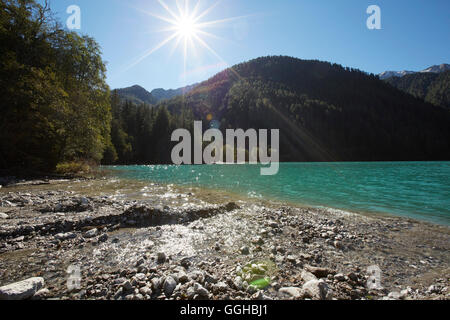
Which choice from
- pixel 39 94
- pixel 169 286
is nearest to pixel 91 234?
pixel 169 286

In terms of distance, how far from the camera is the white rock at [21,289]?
2484 mm

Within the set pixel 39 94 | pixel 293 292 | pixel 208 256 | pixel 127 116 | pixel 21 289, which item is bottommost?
pixel 208 256

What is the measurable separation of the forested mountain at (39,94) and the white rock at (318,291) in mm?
20574

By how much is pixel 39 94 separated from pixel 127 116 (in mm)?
72672

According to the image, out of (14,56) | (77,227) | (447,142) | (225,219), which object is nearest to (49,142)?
(14,56)

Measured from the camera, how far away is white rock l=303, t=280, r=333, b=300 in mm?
2941

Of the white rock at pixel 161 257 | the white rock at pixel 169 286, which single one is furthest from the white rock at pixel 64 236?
the white rock at pixel 169 286

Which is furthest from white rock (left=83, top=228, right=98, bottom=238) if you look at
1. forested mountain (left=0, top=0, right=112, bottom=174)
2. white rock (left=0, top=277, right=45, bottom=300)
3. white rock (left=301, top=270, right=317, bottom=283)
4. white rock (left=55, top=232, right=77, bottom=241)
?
forested mountain (left=0, top=0, right=112, bottom=174)

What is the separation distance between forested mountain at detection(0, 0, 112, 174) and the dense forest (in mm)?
75

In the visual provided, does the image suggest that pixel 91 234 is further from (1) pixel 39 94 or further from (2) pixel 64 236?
(1) pixel 39 94

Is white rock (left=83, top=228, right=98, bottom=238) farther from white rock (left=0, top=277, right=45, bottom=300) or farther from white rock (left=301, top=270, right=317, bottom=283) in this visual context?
white rock (left=301, top=270, right=317, bottom=283)

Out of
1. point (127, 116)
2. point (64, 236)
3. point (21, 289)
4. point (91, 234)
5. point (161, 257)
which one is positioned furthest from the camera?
point (127, 116)

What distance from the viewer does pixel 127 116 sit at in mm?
82125
